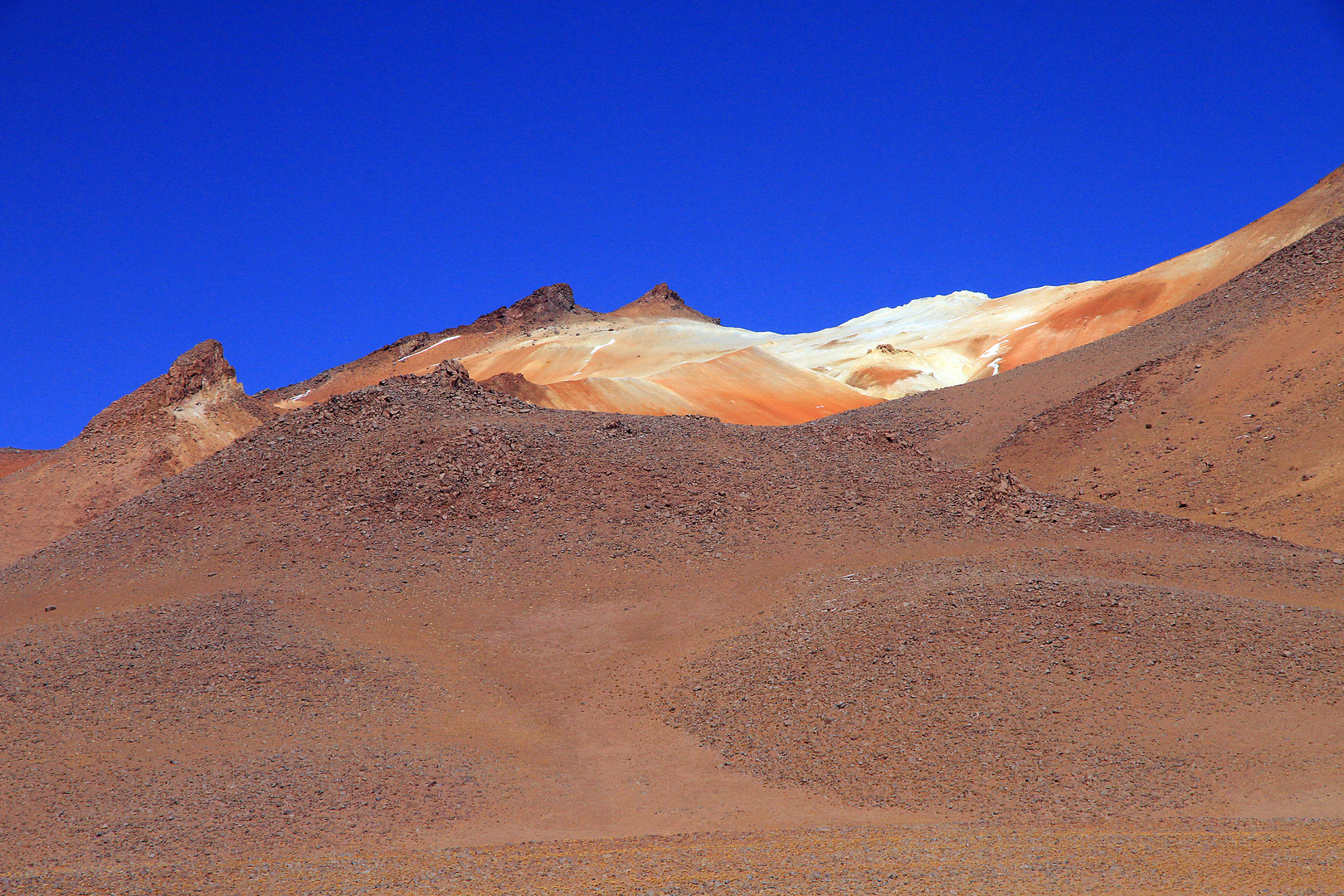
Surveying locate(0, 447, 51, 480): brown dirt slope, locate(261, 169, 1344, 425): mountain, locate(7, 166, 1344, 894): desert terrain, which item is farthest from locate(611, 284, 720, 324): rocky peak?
locate(7, 166, 1344, 894): desert terrain

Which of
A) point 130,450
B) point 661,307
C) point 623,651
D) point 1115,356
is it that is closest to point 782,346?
point 661,307

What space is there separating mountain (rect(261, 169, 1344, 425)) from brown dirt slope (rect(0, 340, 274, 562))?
11782mm

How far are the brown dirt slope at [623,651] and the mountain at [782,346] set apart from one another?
22.2 metres

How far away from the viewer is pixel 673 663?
13.3m

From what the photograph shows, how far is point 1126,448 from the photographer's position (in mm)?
25266

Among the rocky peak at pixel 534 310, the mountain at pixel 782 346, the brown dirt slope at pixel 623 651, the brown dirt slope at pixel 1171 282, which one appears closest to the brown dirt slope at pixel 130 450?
the brown dirt slope at pixel 623 651

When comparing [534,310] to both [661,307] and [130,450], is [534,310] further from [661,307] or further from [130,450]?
[130,450]

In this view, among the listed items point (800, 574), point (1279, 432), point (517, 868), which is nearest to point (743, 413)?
point (1279, 432)

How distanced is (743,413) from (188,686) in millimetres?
35689

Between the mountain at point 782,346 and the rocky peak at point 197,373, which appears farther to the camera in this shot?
the mountain at point 782,346

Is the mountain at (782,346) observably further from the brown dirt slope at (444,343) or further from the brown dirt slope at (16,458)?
the brown dirt slope at (16,458)

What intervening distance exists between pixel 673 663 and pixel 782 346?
64.8m

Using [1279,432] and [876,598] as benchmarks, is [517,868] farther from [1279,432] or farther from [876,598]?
[1279,432]

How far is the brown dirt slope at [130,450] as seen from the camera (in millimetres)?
24922
